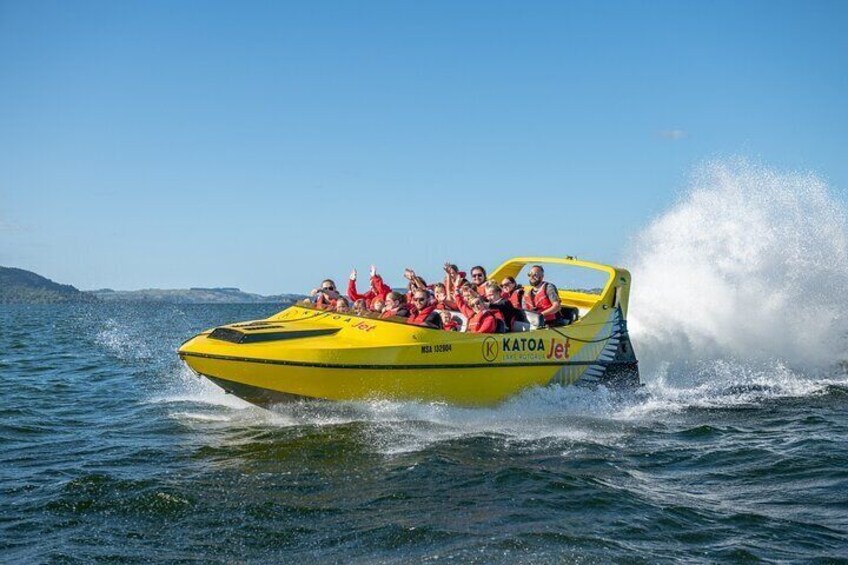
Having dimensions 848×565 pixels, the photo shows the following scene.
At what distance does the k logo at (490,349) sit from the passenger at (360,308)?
1754 millimetres

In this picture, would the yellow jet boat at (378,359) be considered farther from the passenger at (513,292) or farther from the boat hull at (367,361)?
the passenger at (513,292)

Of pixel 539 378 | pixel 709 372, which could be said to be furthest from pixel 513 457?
pixel 709 372

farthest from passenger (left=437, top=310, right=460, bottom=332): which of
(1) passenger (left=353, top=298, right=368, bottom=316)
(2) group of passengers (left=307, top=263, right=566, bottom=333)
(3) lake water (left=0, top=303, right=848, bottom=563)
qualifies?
(3) lake water (left=0, top=303, right=848, bottom=563)

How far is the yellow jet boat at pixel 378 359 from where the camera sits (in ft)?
34.4

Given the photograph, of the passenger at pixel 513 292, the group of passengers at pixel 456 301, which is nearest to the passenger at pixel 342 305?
the group of passengers at pixel 456 301

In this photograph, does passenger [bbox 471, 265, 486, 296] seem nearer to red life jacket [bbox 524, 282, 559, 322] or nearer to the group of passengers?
the group of passengers

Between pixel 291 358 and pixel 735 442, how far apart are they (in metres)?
5.59

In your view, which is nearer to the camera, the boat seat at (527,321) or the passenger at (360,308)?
the passenger at (360,308)

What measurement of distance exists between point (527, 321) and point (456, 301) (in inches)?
44.2

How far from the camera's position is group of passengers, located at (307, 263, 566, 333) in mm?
11797

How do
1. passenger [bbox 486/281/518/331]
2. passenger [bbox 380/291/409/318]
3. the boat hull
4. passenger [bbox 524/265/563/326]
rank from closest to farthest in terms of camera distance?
the boat hull < passenger [bbox 380/291/409/318] < passenger [bbox 486/281/518/331] < passenger [bbox 524/265/563/326]

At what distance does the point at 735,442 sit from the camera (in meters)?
10.3

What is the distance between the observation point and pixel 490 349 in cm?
1143

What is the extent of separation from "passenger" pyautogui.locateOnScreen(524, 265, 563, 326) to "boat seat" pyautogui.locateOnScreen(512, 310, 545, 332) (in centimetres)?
18
